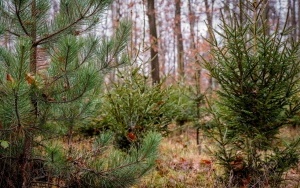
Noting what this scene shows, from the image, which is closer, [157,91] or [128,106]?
[128,106]

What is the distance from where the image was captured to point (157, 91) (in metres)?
5.08

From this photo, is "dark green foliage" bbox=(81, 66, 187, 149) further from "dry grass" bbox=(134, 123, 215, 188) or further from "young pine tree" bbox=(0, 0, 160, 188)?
"young pine tree" bbox=(0, 0, 160, 188)

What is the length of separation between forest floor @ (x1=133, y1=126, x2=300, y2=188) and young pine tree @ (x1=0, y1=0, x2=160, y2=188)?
62 cm

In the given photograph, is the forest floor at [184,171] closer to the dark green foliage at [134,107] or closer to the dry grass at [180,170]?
the dry grass at [180,170]

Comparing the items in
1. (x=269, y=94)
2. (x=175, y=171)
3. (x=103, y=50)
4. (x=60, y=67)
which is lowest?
(x=175, y=171)

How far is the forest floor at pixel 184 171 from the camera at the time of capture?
4055 mm

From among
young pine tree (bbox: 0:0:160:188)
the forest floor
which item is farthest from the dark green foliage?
young pine tree (bbox: 0:0:160:188)

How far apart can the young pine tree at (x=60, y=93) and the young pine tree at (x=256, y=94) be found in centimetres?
117

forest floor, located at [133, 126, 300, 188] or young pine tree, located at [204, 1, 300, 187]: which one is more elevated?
young pine tree, located at [204, 1, 300, 187]

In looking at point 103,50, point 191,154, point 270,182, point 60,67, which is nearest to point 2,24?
point 60,67

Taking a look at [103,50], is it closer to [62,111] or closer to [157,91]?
[62,111]

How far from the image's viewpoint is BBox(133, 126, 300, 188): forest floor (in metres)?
4.05

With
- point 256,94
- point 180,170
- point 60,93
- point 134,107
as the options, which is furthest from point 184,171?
point 60,93

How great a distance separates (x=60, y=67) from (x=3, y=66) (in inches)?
Result: 18.4
